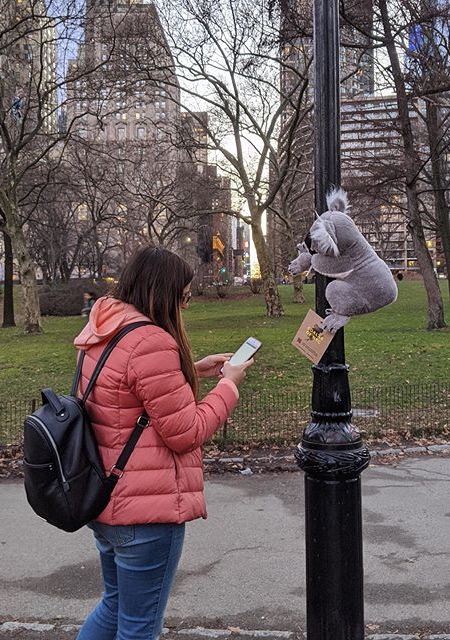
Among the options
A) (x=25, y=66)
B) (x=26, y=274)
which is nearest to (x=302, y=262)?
A: (x=26, y=274)

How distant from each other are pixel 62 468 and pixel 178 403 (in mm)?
498

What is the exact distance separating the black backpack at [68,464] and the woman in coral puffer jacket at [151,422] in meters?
0.04

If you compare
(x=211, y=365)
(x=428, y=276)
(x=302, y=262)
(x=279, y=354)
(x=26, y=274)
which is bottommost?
(x=279, y=354)

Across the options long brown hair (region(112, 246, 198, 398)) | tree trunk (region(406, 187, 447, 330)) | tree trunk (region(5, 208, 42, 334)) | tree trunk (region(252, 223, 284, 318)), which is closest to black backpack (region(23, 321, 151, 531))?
long brown hair (region(112, 246, 198, 398))

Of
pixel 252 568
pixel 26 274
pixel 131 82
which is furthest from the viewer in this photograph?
pixel 26 274

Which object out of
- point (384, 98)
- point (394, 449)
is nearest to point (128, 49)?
point (384, 98)

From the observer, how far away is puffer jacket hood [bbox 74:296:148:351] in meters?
2.46

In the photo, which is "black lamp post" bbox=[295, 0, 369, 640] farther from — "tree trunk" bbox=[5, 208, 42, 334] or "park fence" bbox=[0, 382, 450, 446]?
"tree trunk" bbox=[5, 208, 42, 334]

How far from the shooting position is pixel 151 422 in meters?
2.42

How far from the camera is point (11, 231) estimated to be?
25.4 m

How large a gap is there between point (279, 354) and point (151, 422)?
1419 centimetres

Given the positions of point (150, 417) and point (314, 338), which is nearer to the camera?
point (150, 417)

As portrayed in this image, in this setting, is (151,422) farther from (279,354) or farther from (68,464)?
(279,354)

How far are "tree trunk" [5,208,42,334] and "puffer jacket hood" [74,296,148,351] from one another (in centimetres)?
2411
